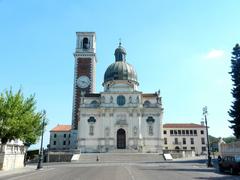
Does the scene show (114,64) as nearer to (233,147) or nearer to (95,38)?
(95,38)

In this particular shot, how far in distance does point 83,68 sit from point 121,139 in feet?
75.2

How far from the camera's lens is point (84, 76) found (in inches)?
2913

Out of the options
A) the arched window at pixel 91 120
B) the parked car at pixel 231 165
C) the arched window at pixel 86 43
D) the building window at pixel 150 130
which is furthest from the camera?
the arched window at pixel 86 43

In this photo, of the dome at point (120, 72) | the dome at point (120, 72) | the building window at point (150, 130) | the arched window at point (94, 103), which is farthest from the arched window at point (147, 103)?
the arched window at point (94, 103)

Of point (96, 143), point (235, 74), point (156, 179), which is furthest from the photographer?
point (96, 143)

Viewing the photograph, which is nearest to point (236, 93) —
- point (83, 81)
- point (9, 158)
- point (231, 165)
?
point (231, 165)

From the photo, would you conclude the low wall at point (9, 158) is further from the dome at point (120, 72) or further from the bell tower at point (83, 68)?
the dome at point (120, 72)

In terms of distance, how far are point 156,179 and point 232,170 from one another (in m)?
9.05

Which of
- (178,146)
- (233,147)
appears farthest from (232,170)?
(178,146)

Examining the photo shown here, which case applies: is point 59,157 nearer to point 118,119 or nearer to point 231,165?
point 118,119

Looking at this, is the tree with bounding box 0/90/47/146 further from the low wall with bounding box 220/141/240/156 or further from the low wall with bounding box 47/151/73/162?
the low wall with bounding box 220/141/240/156

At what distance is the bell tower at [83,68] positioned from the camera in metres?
71.6

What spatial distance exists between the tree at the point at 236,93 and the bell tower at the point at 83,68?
3906cm

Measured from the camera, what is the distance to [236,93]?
125 ft
